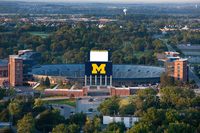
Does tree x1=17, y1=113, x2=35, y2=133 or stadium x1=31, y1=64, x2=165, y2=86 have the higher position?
tree x1=17, y1=113, x2=35, y2=133

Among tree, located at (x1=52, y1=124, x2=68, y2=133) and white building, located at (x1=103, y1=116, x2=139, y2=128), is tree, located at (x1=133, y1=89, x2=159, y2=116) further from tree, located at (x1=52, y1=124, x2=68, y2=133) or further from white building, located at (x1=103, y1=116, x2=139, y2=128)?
tree, located at (x1=52, y1=124, x2=68, y2=133)

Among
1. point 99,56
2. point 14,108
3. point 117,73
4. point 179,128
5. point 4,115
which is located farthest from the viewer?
point 117,73

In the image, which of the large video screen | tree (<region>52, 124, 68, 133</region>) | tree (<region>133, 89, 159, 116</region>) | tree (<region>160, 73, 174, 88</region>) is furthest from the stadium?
tree (<region>52, 124, 68, 133</region>)

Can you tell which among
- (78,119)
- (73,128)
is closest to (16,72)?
(78,119)

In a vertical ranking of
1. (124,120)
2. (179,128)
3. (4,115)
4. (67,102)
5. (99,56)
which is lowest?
(67,102)

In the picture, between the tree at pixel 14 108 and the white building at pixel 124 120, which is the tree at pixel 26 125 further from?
the white building at pixel 124 120

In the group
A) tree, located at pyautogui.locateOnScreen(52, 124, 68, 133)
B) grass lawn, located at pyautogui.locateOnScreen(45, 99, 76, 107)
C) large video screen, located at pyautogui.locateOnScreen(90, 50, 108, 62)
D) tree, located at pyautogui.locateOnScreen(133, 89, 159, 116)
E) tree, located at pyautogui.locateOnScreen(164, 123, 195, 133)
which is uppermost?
large video screen, located at pyautogui.locateOnScreen(90, 50, 108, 62)

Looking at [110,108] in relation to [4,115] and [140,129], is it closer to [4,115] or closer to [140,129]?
[4,115]

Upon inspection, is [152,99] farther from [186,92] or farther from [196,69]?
[196,69]
